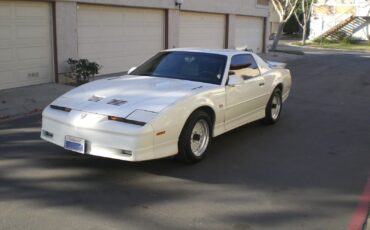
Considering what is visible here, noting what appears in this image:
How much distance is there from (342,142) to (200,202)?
3535mm

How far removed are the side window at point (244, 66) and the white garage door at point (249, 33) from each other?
59.0 ft

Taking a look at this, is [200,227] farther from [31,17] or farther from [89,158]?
[31,17]

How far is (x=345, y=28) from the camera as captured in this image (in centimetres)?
4744

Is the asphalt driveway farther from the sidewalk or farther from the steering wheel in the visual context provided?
the sidewalk

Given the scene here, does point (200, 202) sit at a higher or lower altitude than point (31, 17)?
lower

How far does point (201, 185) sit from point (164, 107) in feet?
3.11

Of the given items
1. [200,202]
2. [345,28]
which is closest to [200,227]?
[200,202]

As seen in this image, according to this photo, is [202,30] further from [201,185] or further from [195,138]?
[201,185]

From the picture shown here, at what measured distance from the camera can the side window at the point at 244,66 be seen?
23.3 ft

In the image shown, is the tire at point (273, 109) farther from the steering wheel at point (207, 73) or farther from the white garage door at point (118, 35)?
the white garage door at point (118, 35)

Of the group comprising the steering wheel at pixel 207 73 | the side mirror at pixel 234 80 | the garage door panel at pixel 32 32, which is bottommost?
the side mirror at pixel 234 80

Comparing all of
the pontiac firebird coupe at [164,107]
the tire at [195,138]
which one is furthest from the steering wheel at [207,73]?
the tire at [195,138]

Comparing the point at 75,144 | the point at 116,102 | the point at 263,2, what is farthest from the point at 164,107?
the point at 263,2

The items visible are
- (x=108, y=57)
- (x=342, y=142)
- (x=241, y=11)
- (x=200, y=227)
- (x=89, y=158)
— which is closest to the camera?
(x=200, y=227)
